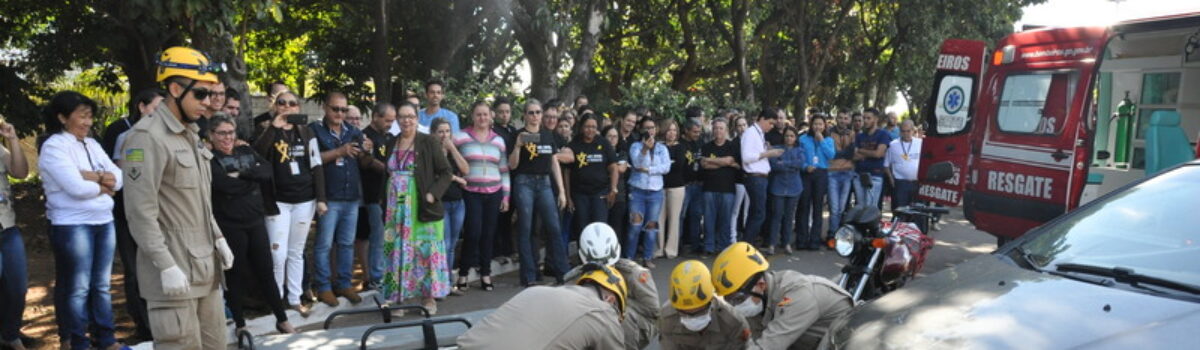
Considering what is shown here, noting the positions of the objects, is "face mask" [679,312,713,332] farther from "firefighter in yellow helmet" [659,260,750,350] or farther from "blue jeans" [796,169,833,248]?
"blue jeans" [796,169,833,248]

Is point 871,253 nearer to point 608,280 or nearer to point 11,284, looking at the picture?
point 608,280

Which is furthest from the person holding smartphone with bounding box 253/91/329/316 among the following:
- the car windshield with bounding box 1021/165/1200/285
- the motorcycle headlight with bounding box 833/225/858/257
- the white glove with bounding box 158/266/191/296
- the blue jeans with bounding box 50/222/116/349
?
the car windshield with bounding box 1021/165/1200/285

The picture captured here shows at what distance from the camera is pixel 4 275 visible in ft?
18.4

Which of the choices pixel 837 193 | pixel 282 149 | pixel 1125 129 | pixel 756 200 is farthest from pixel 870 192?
pixel 282 149

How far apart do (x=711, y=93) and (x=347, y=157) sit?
2665cm

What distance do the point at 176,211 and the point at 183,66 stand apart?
0.67 metres

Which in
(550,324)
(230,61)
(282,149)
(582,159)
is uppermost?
(230,61)

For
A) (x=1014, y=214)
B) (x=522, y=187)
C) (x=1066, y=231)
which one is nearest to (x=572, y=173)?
(x=522, y=187)

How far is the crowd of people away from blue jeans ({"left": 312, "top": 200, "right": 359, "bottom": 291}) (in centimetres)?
2

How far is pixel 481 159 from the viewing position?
7918mm

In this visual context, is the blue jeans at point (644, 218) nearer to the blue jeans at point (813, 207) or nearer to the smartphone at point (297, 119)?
the blue jeans at point (813, 207)

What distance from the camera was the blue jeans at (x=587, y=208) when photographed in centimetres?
880

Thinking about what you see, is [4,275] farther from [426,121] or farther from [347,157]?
[426,121]

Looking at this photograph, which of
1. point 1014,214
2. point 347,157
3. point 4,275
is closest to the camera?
point 4,275
